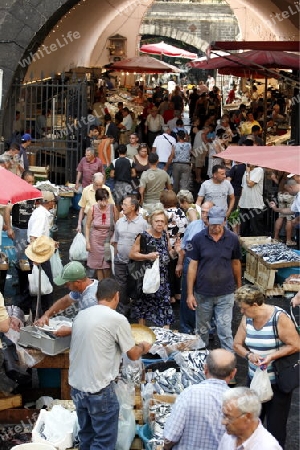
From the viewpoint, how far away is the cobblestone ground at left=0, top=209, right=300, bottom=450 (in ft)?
26.8

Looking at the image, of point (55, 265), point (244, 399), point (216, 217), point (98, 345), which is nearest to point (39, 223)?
point (55, 265)

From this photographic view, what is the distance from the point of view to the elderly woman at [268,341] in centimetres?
720

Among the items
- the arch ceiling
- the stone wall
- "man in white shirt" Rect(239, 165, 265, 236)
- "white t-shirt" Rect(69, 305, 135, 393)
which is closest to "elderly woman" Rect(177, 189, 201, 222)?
"man in white shirt" Rect(239, 165, 265, 236)

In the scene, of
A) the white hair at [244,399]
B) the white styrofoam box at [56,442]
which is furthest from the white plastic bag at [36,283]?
the white hair at [244,399]

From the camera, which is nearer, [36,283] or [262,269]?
[36,283]

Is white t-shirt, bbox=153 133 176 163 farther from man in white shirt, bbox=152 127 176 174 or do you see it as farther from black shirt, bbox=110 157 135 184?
black shirt, bbox=110 157 135 184

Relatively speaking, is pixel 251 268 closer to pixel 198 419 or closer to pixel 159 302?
pixel 159 302

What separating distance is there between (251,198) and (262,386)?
774 centimetres

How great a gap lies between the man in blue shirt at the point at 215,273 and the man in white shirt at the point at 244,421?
362 centimetres

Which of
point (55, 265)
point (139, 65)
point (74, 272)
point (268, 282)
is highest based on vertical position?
point (139, 65)

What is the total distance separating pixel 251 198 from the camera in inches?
577

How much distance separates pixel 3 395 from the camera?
8.28 m

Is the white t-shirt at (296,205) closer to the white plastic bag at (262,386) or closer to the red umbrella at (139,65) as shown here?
the white plastic bag at (262,386)

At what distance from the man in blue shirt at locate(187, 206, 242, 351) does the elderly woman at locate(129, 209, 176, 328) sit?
2.78 ft
